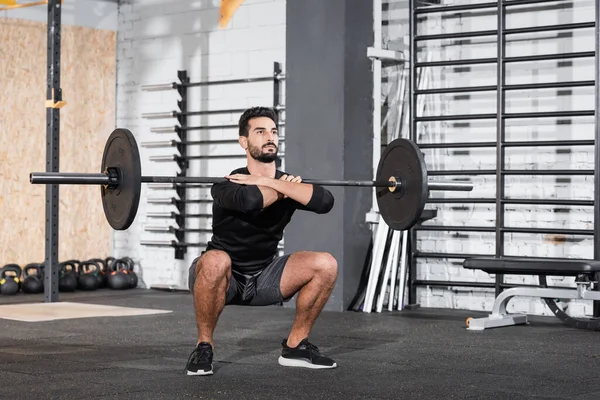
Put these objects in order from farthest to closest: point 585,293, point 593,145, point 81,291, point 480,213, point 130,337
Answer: point 81,291
point 480,213
point 593,145
point 585,293
point 130,337

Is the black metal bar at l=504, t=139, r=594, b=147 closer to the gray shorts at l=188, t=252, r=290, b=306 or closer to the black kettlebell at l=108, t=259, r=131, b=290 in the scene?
the gray shorts at l=188, t=252, r=290, b=306

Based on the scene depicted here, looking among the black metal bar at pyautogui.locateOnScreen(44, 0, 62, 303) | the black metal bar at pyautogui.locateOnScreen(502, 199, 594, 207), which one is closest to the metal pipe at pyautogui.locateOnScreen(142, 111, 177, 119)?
the black metal bar at pyautogui.locateOnScreen(44, 0, 62, 303)

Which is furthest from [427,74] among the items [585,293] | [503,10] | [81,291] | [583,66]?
[81,291]

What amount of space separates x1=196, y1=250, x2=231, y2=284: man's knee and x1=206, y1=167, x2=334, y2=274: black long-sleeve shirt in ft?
0.38

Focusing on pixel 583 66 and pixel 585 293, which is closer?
pixel 585 293

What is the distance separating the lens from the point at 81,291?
24.0ft

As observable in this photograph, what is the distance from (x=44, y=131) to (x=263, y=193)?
4.62 metres

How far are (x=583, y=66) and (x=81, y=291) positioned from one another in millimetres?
4083

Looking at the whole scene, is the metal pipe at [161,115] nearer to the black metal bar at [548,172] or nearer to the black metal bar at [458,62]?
the black metal bar at [458,62]

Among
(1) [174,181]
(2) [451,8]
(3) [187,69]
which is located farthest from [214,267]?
(3) [187,69]

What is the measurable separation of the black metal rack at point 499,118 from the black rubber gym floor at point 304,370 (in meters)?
0.52

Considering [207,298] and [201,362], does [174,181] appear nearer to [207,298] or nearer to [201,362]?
[207,298]

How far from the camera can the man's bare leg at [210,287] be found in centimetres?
342

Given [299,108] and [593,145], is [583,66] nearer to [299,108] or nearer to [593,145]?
[593,145]
